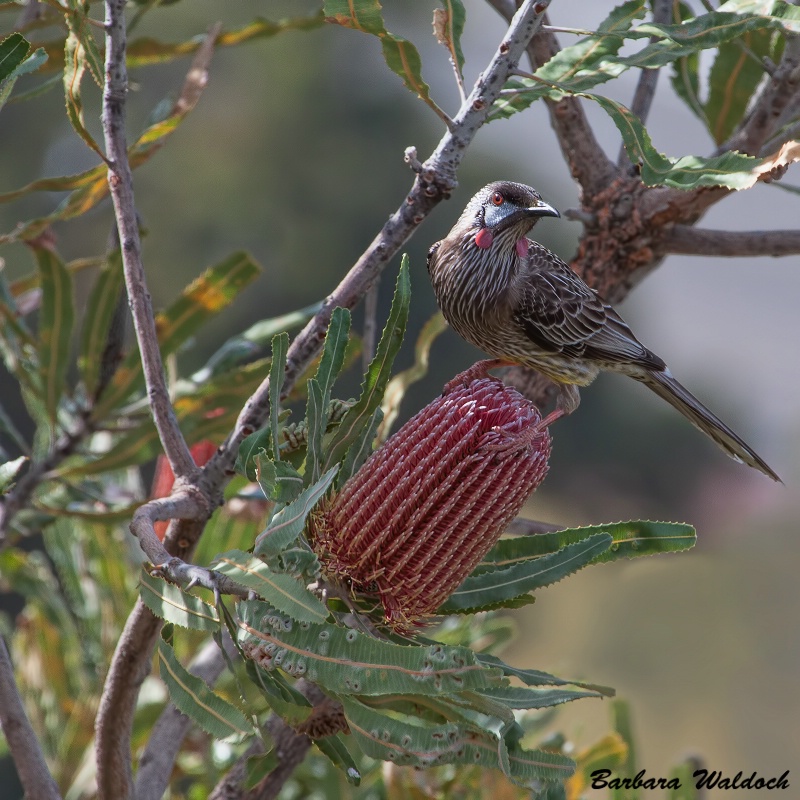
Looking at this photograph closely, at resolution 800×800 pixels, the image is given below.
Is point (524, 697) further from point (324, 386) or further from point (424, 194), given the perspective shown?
point (424, 194)

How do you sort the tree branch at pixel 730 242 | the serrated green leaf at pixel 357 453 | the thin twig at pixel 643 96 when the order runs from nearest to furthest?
1. the serrated green leaf at pixel 357 453
2. the tree branch at pixel 730 242
3. the thin twig at pixel 643 96

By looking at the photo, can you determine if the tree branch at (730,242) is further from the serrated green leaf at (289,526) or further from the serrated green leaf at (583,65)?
the serrated green leaf at (289,526)

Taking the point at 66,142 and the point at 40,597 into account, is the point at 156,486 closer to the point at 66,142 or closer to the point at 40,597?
the point at 40,597

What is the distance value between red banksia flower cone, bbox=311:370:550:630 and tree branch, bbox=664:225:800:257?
448 millimetres

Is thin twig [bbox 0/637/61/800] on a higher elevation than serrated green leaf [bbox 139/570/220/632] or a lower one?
lower

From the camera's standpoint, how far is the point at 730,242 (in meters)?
1.02

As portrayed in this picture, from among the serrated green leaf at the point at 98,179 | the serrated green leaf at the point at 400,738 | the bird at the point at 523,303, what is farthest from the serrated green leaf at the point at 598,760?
the serrated green leaf at the point at 98,179

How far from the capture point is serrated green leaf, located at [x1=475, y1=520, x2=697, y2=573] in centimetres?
72

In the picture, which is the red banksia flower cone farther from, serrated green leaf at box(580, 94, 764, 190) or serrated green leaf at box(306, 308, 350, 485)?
serrated green leaf at box(580, 94, 764, 190)

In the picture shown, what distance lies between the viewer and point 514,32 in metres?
0.67

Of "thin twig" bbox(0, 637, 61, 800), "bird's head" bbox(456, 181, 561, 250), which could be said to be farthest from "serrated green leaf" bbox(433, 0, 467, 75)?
"thin twig" bbox(0, 637, 61, 800)

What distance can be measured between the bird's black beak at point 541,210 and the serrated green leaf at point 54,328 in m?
0.58

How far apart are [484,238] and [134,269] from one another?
0.59 meters

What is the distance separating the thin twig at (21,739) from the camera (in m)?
0.66
